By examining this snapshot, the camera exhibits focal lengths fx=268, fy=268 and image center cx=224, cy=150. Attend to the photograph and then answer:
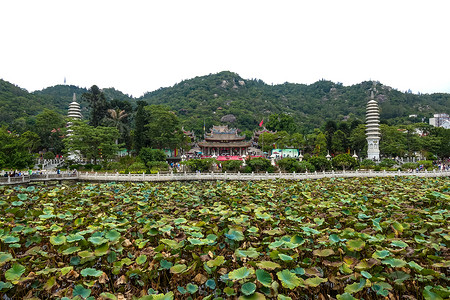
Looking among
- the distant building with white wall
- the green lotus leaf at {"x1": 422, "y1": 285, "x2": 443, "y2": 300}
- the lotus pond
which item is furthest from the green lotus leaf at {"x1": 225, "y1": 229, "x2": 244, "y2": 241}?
the distant building with white wall

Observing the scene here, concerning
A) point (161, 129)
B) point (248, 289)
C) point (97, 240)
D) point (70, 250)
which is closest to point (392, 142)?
point (161, 129)

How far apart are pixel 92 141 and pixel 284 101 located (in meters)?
113

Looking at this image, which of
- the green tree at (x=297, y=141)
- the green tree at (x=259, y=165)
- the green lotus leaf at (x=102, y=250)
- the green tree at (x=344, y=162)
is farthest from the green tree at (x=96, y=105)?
the green lotus leaf at (x=102, y=250)

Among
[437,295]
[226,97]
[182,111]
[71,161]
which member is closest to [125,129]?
[71,161]

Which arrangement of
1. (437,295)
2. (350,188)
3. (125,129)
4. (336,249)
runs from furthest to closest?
(125,129)
(350,188)
(336,249)
(437,295)

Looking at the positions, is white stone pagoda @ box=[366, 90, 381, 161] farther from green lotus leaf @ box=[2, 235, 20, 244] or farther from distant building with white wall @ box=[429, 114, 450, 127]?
distant building with white wall @ box=[429, 114, 450, 127]

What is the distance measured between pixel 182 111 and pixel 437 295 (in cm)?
10502

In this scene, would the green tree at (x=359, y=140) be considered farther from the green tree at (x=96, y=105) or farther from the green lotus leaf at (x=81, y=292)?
the green lotus leaf at (x=81, y=292)

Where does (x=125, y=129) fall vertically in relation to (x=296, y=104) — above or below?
below

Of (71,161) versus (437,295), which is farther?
(71,161)

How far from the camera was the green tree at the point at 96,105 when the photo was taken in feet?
149

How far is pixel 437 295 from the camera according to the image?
14.8ft

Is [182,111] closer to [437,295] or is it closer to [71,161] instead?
[71,161]

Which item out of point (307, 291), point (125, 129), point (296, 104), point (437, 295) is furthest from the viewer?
point (296, 104)
